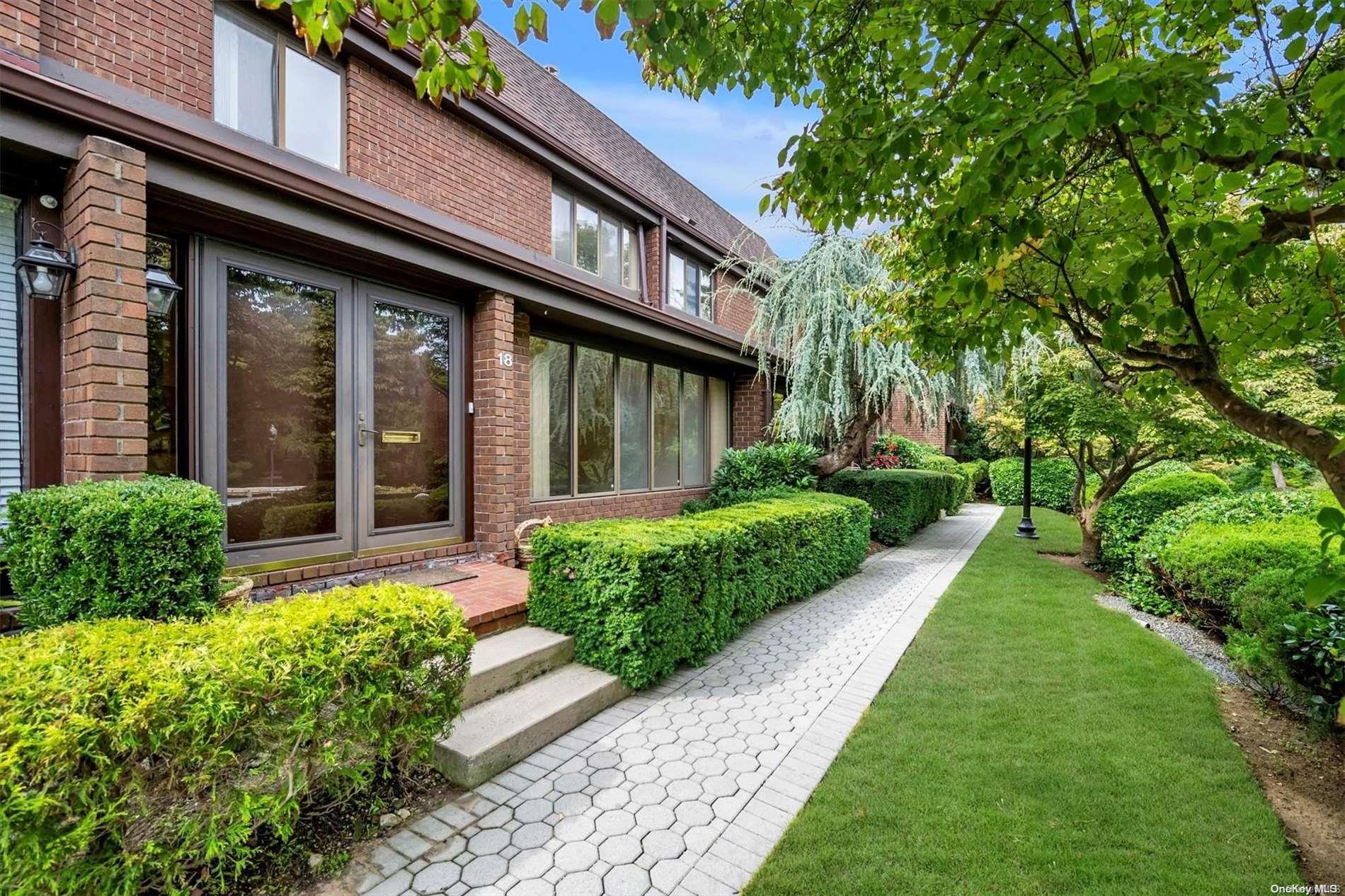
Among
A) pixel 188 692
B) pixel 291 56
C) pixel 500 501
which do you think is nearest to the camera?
pixel 188 692

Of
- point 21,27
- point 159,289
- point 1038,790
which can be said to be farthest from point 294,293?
point 1038,790

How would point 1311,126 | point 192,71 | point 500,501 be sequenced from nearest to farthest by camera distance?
1. point 1311,126
2. point 192,71
3. point 500,501

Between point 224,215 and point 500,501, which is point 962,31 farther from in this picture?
point 500,501

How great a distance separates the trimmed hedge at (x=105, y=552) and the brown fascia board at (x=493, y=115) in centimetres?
290

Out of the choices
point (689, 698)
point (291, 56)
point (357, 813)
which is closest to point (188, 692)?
point (357, 813)

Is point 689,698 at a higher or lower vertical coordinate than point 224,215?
lower

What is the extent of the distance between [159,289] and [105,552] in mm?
1836

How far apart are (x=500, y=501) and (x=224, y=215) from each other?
3206 mm

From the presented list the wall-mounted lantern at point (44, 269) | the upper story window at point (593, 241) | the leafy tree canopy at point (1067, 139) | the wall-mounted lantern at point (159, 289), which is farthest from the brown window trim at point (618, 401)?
the leafy tree canopy at point (1067, 139)

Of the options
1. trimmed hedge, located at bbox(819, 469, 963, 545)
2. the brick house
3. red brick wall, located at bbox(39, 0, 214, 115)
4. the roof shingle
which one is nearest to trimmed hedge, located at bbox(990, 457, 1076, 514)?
trimmed hedge, located at bbox(819, 469, 963, 545)

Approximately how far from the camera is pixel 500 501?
237 inches

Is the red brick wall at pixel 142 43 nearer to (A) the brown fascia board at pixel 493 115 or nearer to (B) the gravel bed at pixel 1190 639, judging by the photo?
(A) the brown fascia board at pixel 493 115

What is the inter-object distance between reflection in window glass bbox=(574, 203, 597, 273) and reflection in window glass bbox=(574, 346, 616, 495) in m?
1.36

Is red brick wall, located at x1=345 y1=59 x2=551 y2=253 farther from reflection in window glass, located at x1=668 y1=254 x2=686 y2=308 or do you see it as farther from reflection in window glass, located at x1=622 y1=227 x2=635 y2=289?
reflection in window glass, located at x1=668 y1=254 x2=686 y2=308
